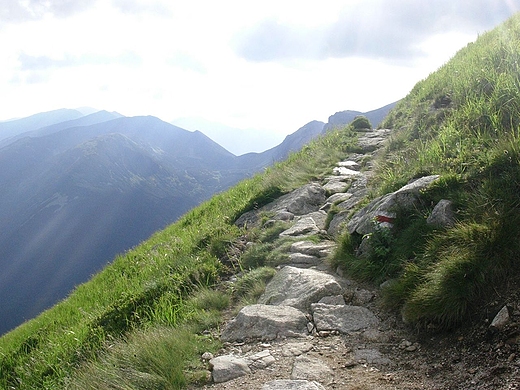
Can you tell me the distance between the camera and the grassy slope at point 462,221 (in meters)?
4.01

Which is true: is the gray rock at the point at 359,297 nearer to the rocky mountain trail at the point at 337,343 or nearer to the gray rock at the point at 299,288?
the rocky mountain trail at the point at 337,343

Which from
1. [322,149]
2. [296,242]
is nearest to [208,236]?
[296,242]

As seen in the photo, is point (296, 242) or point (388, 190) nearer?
point (388, 190)

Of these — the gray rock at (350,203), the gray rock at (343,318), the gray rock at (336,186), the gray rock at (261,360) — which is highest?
the gray rock at (336,186)

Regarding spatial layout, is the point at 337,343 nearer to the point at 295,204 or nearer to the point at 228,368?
the point at 228,368

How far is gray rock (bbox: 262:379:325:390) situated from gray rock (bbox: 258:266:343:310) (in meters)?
1.62

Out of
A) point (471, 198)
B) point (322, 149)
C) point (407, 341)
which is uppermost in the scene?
point (322, 149)

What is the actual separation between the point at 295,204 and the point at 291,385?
246 inches

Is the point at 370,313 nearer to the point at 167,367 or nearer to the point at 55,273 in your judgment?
the point at 167,367

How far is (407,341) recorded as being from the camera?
4184 millimetres

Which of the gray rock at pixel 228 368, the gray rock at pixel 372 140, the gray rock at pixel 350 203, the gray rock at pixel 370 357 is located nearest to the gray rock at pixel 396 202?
the gray rock at pixel 350 203

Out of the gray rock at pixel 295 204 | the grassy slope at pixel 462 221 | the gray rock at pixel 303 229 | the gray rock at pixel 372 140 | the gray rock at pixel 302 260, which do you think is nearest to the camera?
the grassy slope at pixel 462 221

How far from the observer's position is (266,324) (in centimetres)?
487

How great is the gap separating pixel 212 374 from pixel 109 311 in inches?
155
